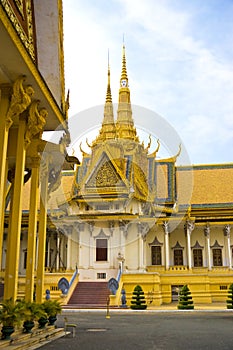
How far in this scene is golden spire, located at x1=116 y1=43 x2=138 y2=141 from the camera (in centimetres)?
3584

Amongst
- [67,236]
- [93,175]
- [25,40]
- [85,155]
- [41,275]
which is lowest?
[41,275]

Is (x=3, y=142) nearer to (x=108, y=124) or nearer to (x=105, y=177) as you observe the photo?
(x=105, y=177)

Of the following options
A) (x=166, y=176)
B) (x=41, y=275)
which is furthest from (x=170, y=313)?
(x=166, y=176)

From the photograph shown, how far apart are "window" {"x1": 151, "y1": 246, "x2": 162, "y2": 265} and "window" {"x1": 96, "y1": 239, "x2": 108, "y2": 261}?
360 cm

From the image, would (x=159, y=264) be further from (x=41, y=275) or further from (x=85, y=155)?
(x=41, y=275)

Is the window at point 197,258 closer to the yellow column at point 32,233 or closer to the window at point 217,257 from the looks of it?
the window at point 217,257

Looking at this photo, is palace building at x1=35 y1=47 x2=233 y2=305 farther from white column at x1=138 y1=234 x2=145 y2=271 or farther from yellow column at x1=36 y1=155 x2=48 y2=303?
yellow column at x1=36 y1=155 x2=48 y2=303

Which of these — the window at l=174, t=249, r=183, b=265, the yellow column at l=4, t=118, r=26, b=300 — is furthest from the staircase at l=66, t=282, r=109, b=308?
the yellow column at l=4, t=118, r=26, b=300

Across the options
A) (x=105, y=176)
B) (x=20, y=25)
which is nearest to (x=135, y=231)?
(x=105, y=176)

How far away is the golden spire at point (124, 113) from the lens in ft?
118

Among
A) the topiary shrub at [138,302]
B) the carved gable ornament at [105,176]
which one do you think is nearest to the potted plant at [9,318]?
the topiary shrub at [138,302]

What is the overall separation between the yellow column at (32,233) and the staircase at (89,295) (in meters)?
11.4

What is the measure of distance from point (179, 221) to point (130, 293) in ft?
20.0

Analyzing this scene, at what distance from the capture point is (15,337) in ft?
22.5
